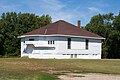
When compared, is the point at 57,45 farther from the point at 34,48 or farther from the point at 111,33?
the point at 111,33

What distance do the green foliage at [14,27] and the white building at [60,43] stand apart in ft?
45.0

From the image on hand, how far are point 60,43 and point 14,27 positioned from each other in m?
23.4

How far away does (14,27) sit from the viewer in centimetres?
7562

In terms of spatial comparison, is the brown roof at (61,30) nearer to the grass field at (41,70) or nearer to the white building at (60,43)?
the white building at (60,43)

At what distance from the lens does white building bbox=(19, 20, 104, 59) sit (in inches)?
2164

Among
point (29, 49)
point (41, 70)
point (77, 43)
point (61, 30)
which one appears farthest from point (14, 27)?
point (41, 70)

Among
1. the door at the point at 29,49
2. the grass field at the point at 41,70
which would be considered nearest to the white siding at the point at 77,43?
the door at the point at 29,49

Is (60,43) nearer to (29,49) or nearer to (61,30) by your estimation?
(61,30)

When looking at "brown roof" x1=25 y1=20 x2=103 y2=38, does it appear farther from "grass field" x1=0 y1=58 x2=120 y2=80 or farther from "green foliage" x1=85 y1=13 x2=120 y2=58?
"grass field" x1=0 y1=58 x2=120 y2=80

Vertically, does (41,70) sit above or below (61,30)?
below

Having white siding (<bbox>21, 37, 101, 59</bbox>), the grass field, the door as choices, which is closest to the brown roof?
white siding (<bbox>21, 37, 101, 59</bbox>)

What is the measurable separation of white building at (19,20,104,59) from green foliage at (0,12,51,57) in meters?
13.7

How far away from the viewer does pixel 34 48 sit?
56344 millimetres

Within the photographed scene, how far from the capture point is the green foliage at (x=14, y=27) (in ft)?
239
